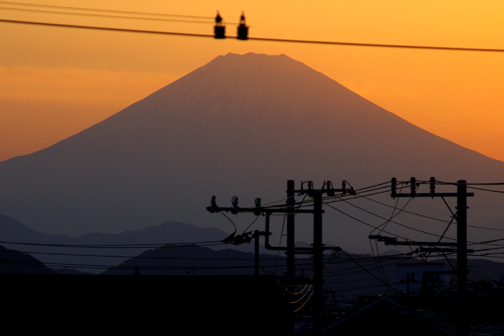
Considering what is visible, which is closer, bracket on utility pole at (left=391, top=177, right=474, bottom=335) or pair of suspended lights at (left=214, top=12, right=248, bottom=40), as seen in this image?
pair of suspended lights at (left=214, top=12, right=248, bottom=40)

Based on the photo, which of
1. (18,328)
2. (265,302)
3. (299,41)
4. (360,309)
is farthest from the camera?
(360,309)

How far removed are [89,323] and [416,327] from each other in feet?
74.7

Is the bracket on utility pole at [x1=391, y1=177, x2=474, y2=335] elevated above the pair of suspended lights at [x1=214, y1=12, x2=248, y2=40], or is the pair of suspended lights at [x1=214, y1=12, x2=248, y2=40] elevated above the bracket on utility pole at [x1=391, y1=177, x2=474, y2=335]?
the pair of suspended lights at [x1=214, y1=12, x2=248, y2=40]

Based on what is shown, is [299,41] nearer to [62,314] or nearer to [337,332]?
[62,314]

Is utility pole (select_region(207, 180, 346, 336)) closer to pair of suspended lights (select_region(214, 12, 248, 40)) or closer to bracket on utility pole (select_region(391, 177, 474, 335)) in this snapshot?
bracket on utility pole (select_region(391, 177, 474, 335))

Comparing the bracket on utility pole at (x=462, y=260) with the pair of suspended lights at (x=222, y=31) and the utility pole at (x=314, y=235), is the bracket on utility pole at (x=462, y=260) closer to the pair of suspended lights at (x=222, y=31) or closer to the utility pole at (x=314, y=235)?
the utility pole at (x=314, y=235)

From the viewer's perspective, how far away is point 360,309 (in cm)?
4775

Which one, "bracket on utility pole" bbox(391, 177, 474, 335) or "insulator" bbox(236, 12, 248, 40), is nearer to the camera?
"insulator" bbox(236, 12, 248, 40)

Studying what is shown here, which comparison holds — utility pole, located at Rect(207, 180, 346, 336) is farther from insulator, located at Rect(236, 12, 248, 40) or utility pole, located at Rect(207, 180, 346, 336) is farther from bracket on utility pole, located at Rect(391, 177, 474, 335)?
insulator, located at Rect(236, 12, 248, 40)

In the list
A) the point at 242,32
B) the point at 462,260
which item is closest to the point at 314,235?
the point at 462,260

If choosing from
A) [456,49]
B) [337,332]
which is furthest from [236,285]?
[456,49]

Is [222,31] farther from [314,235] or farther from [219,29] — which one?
[314,235]

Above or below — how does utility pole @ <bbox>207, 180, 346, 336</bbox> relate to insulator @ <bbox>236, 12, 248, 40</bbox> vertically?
below

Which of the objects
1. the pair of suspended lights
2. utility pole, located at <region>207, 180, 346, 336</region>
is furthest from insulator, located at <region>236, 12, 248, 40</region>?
utility pole, located at <region>207, 180, 346, 336</region>
